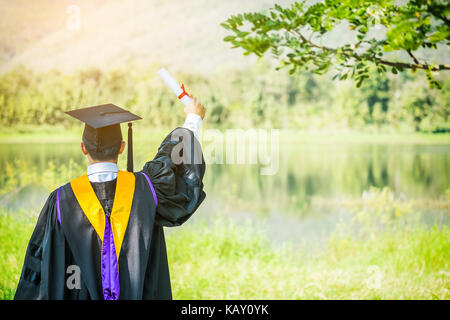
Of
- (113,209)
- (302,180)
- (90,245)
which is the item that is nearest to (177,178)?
(113,209)

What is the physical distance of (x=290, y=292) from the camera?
375 cm

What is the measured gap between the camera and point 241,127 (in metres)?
4.95

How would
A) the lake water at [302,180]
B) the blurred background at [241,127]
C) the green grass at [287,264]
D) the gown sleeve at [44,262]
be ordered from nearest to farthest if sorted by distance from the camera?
the gown sleeve at [44,262] < the green grass at [287,264] < the blurred background at [241,127] < the lake water at [302,180]

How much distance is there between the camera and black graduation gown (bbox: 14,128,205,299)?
6.16ft

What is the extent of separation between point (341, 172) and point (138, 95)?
2.25 m

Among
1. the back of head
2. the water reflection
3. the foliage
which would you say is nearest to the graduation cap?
the back of head

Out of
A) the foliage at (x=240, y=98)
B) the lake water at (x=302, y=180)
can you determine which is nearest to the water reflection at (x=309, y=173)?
the lake water at (x=302, y=180)

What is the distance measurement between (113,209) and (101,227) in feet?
0.29

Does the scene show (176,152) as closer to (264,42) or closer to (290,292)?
(264,42)

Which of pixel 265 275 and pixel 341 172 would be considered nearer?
pixel 265 275

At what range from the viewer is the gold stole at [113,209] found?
1.91 meters

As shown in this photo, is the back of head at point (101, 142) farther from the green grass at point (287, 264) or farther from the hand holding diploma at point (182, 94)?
the green grass at point (287, 264)

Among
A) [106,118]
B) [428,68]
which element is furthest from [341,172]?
[106,118]

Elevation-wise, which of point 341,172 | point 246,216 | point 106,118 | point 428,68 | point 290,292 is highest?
point 428,68
